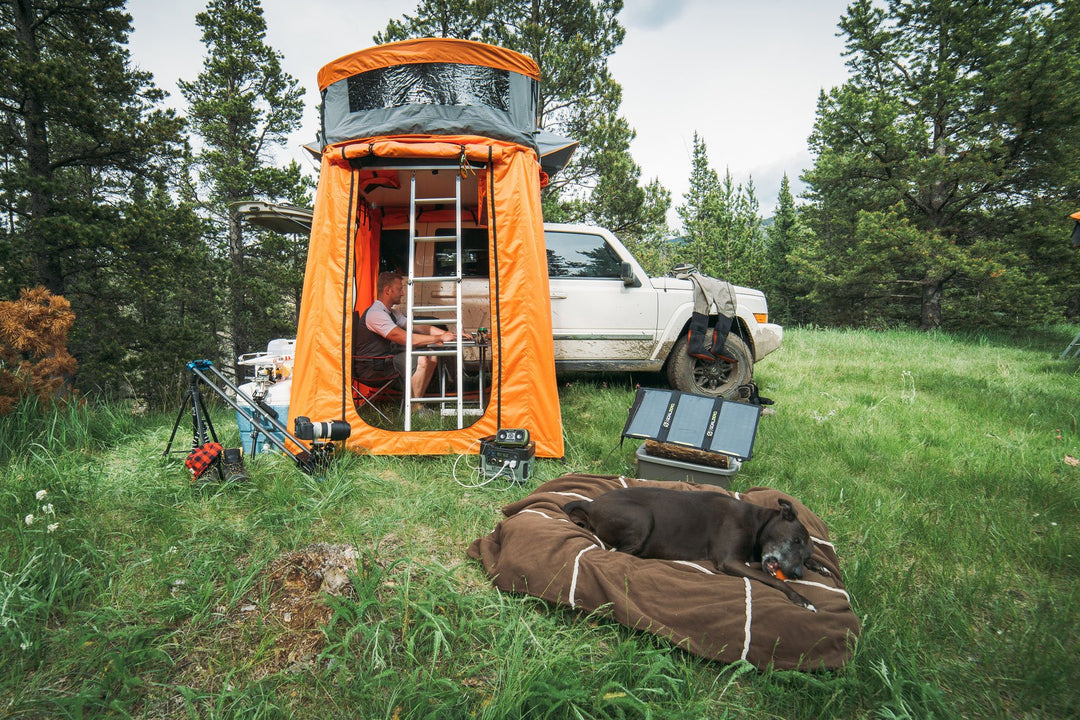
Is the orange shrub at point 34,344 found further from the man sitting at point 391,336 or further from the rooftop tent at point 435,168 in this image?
the man sitting at point 391,336

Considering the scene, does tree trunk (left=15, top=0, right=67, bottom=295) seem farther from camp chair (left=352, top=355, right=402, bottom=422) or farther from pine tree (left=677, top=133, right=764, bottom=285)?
pine tree (left=677, top=133, right=764, bottom=285)

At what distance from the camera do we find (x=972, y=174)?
1395 cm

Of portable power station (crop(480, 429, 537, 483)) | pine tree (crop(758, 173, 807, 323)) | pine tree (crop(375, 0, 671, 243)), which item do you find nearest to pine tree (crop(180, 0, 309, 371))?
pine tree (crop(375, 0, 671, 243))

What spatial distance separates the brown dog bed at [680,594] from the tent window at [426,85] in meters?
3.18

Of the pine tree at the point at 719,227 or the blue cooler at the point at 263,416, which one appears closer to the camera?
the blue cooler at the point at 263,416

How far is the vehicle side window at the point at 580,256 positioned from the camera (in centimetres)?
564

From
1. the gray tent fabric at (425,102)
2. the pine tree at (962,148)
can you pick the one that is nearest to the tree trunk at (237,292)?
the gray tent fabric at (425,102)

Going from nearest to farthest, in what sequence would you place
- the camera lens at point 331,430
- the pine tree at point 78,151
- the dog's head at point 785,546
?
the dog's head at point 785,546, the camera lens at point 331,430, the pine tree at point 78,151

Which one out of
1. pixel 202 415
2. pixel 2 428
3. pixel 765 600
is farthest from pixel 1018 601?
pixel 2 428

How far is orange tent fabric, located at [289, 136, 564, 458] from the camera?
150 inches

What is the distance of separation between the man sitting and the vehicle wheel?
2.61 m

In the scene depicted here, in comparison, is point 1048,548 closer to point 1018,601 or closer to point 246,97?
point 1018,601

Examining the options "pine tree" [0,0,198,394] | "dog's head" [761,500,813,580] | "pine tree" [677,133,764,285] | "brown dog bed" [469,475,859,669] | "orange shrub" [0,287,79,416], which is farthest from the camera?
"pine tree" [677,133,764,285]

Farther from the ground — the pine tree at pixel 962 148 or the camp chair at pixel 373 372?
the pine tree at pixel 962 148
